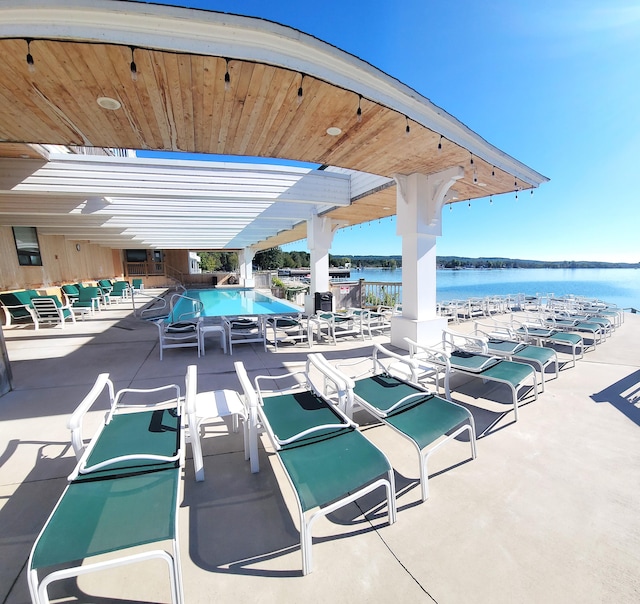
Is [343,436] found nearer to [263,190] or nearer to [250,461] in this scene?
[250,461]

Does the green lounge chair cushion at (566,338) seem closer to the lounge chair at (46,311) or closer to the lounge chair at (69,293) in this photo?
the lounge chair at (46,311)

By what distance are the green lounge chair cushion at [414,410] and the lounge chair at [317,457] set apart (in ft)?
1.17

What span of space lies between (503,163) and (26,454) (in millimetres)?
6320

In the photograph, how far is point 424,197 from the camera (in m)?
5.11

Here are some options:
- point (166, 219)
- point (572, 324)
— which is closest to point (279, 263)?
point (166, 219)

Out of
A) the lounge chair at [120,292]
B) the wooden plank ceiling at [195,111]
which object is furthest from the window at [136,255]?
the wooden plank ceiling at [195,111]

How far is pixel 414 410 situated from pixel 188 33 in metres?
3.22

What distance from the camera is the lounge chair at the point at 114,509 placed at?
1213mm

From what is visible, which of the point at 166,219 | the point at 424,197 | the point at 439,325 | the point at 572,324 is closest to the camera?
the point at 424,197

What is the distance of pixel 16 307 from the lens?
779 cm

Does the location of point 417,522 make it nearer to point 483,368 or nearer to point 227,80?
point 483,368

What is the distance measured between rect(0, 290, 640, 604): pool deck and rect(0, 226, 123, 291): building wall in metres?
8.09

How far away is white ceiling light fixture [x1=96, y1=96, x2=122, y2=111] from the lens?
2777 mm

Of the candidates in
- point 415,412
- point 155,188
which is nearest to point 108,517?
point 415,412
